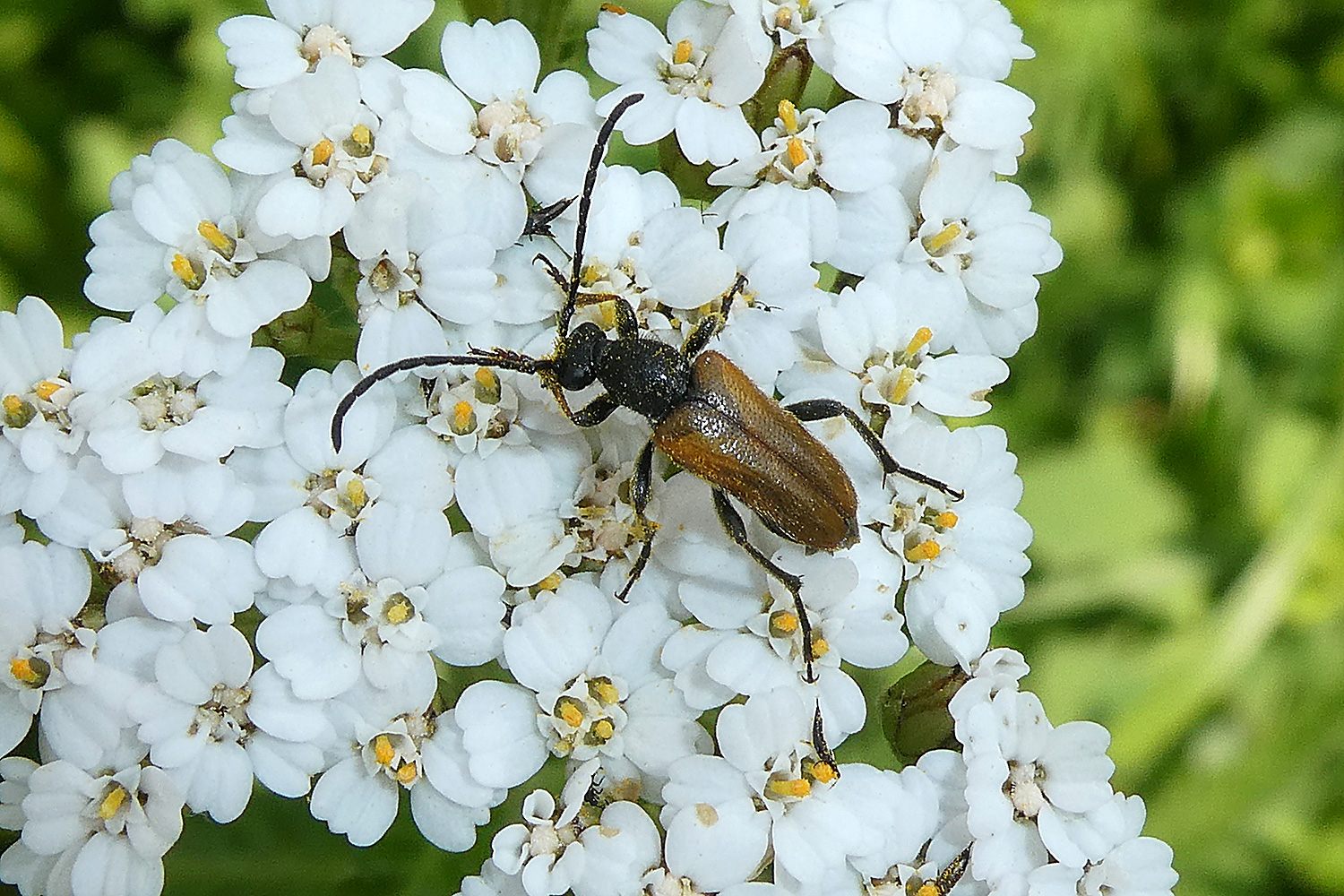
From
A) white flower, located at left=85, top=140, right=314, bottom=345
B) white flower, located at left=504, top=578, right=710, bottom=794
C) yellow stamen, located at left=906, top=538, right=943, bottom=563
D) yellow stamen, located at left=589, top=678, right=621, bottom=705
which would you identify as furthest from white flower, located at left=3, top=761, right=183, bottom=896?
yellow stamen, located at left=906, top=538, right=943, bottom=563

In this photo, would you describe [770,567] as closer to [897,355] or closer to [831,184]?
[897,355]

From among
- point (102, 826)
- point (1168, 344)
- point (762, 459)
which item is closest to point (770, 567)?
point (762, 459)

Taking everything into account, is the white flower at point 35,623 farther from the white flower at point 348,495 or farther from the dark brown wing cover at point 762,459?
the dark brown wing cover at point 762,459

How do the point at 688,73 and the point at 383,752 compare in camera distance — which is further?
the point at 688,73

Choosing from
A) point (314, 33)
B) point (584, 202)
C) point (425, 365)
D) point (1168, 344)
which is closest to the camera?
point (425, 365)

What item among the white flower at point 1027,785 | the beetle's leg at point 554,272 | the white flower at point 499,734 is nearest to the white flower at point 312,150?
the beetle's leg at point 554,272
